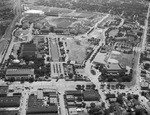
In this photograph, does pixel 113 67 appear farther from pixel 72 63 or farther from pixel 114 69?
pixel 72 63

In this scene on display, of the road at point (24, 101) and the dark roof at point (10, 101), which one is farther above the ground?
the dark roof at point (10, 101)

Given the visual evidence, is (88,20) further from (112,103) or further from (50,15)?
(112,103)

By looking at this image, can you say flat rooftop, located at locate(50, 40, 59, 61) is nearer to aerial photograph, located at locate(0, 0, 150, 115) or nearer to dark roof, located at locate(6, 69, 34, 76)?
aerial photograph, located at locate(0, 0, 150, 115)

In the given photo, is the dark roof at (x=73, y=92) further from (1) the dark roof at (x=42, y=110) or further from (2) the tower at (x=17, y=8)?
(2) the tower at (x=17, y=8)

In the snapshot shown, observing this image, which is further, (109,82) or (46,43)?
(46,43)

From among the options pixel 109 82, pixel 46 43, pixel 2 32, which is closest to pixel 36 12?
pixel 2 32

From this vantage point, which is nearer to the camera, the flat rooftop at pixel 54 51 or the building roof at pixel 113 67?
the building roof at pixel 113 67

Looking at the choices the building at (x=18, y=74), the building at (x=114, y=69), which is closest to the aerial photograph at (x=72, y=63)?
the building at (x=18, y=74)
